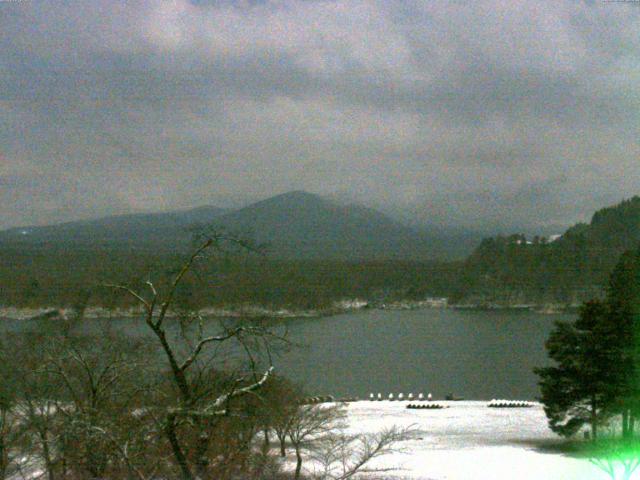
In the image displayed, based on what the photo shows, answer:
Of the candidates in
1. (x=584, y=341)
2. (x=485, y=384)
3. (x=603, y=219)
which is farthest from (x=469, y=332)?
(x=603, y=219)

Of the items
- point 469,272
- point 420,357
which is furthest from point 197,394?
point 469,272

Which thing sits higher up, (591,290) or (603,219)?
(603,219)

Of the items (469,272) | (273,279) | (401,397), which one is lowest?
(401,397)

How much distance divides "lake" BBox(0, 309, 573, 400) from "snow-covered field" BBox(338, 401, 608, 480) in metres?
3.23

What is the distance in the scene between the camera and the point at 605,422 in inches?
667

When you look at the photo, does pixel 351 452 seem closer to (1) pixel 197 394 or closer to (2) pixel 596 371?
(1) pixel 197 394

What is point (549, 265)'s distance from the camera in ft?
333

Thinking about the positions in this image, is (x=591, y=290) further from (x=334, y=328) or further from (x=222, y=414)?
(x=222, y=414)

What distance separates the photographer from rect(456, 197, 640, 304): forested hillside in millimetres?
93562

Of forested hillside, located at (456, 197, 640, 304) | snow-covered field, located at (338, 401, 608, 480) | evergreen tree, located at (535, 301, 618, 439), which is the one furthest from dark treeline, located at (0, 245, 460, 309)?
evergreen tree, located at (535, 301, 618, 439)

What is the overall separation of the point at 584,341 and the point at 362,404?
1090 centimetres

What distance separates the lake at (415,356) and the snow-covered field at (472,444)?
3235 millimetres

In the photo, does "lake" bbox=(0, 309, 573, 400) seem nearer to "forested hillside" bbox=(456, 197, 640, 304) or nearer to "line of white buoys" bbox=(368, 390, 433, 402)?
"line of white buoys" bbox=(368, 390, 433, 402)

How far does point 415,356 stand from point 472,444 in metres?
27.3
